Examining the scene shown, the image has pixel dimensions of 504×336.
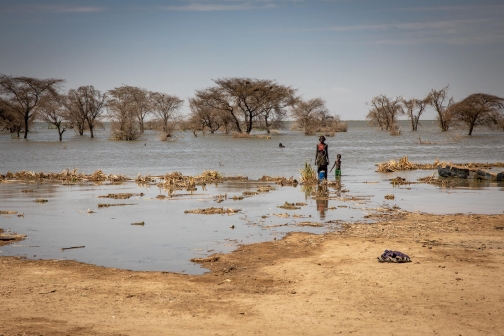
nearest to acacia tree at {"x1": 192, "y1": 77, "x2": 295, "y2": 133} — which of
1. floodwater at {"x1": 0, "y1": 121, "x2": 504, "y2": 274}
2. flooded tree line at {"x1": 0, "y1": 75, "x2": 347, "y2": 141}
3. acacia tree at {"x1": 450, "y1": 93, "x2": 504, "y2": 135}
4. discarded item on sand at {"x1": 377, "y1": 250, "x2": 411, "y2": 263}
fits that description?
flooded tree line at {"x1": 0, "y1": 75, "x2": 347, "y2": 141}

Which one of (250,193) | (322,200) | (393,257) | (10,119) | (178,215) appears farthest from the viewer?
(10,119)

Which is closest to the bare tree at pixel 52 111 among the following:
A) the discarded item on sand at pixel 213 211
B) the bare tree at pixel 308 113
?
the bare tree at pixel 308 113

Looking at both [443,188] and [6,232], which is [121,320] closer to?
[6,232]

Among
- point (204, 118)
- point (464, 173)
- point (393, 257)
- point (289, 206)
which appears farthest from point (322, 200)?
point (204, 118)

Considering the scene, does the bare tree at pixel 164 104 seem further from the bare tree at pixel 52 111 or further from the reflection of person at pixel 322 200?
the reflection of person at pixel 322 200

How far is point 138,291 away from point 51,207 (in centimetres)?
810

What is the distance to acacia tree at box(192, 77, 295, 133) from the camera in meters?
68.6

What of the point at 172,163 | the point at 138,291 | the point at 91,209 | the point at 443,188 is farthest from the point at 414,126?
the point at 138,291

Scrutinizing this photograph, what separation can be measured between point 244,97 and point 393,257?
6073 cm

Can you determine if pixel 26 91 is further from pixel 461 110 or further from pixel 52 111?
pixel 461 110

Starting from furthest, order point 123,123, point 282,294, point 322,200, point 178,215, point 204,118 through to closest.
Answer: point 204,118 < point 123,123 < point 322,200 < point 178,215 < point 282,294

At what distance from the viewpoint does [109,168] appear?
28219mm

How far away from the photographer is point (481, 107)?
207 feet

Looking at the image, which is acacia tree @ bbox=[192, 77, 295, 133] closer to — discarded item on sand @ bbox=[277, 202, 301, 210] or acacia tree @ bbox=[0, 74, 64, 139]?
acacia tree @ bbox=[0, 74, 64, 139]
